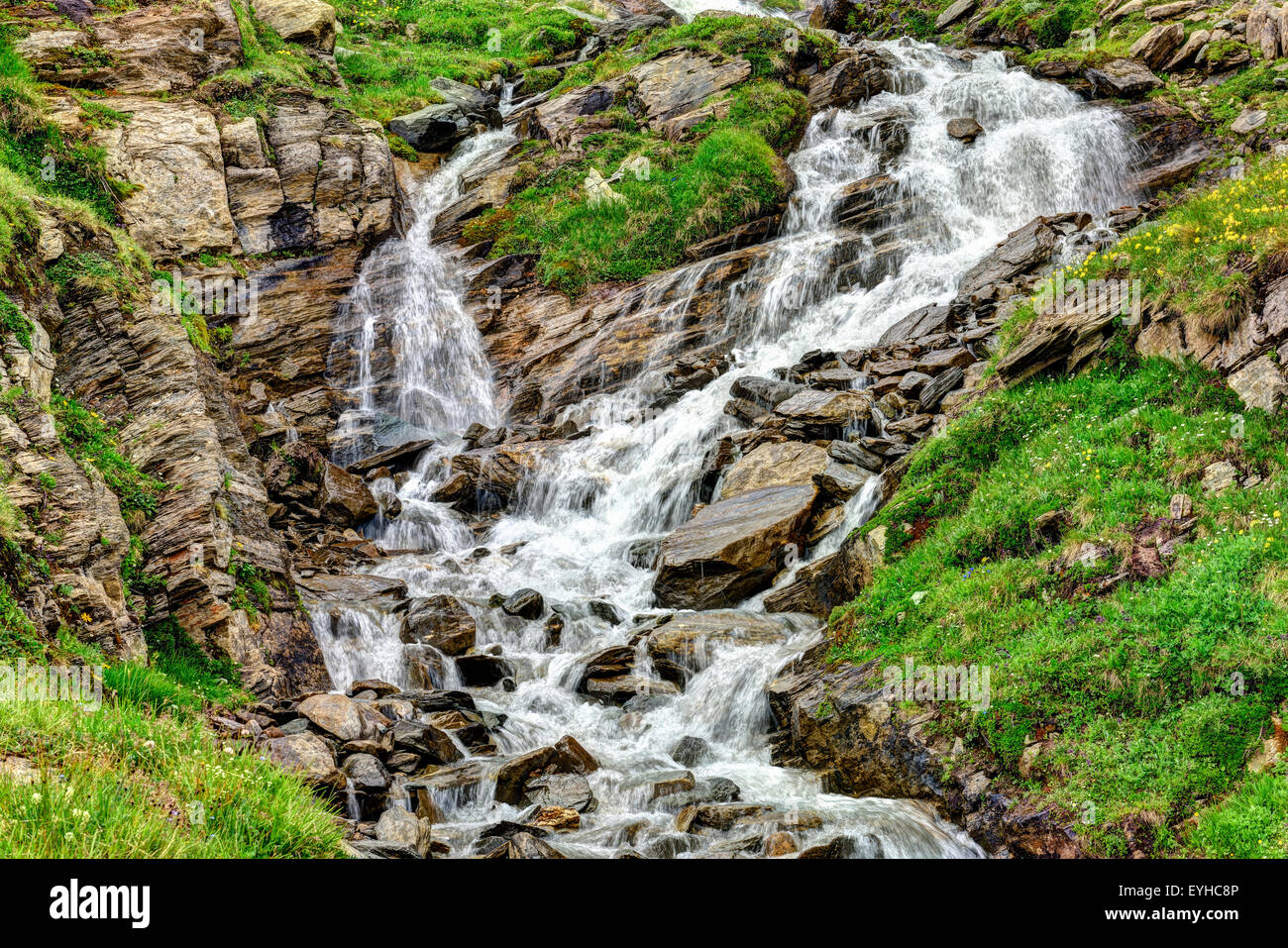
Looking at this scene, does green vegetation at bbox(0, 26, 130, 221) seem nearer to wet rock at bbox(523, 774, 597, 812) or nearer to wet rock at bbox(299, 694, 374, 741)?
wet rock at bbox(299, 694, 374, 741)

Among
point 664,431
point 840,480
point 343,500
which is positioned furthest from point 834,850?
point 343,500

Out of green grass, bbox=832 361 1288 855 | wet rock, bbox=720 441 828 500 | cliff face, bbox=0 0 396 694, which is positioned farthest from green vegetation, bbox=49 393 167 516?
green grass, bbox=832 361 1288 855

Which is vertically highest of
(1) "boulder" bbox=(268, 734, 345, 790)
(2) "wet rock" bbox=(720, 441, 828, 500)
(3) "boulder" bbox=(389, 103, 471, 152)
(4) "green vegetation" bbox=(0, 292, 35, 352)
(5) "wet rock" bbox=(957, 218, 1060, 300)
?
(3) "boulder" bbox=(389, 103, 471, 152)

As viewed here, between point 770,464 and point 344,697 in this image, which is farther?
point 770,464

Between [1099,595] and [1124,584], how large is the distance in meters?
0.29

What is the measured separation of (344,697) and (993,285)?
1693 cm

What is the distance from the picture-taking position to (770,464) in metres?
17.0

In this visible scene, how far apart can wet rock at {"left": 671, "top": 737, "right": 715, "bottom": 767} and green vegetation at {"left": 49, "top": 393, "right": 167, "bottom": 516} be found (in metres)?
8.71

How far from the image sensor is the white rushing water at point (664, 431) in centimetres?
1121

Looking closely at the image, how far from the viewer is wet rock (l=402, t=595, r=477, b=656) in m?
15.1

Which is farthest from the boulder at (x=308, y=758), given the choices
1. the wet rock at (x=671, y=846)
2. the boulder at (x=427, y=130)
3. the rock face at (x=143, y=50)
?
the boulder at (x=427, y=130)

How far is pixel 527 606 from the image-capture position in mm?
16000
